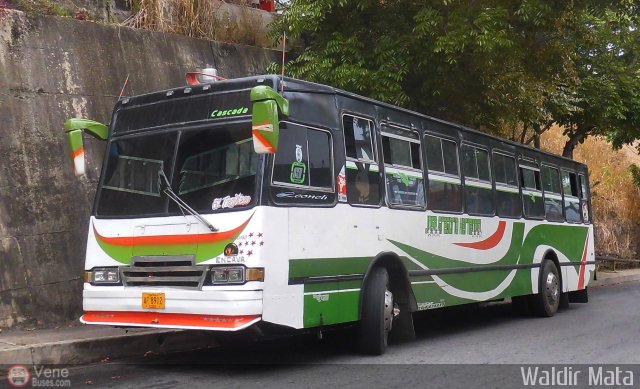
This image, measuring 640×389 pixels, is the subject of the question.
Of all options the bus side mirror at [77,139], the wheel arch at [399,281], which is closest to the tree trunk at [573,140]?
the wheel arch at [399,281]

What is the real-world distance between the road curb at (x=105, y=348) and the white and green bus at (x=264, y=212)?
526 millimetres

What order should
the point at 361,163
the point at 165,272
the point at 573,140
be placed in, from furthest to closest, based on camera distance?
the point at 573,140 < the point at 361,163 < the point at 165,272

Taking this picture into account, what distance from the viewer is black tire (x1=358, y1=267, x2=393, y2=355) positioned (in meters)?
8.00

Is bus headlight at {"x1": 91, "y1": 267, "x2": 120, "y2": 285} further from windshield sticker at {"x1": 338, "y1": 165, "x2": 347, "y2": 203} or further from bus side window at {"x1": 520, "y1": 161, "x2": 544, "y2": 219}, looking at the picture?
bus side window at {"x1": 520, "y1": 161, "x2": 544, "y2": 219}

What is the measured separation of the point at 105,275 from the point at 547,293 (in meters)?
8.37

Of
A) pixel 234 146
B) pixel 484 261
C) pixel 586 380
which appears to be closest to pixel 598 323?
pixel 484 261

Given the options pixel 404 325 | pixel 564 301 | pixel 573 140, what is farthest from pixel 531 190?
pixel 573 140

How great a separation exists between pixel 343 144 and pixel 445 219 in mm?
2542

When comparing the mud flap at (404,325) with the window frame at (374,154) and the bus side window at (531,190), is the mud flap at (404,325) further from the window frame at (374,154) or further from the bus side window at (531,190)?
the bus side window at (531,190)

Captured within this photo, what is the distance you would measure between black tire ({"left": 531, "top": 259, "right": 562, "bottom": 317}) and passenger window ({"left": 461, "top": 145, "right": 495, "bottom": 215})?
2367 mm

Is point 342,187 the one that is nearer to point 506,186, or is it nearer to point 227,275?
point 227,275

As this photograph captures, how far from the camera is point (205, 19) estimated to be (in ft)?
44.9

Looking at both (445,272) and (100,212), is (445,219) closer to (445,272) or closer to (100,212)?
(445,272)

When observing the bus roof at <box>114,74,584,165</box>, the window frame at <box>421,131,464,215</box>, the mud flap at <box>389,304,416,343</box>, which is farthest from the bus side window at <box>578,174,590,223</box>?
the bus roof at <box>114,74,584,165</box>
